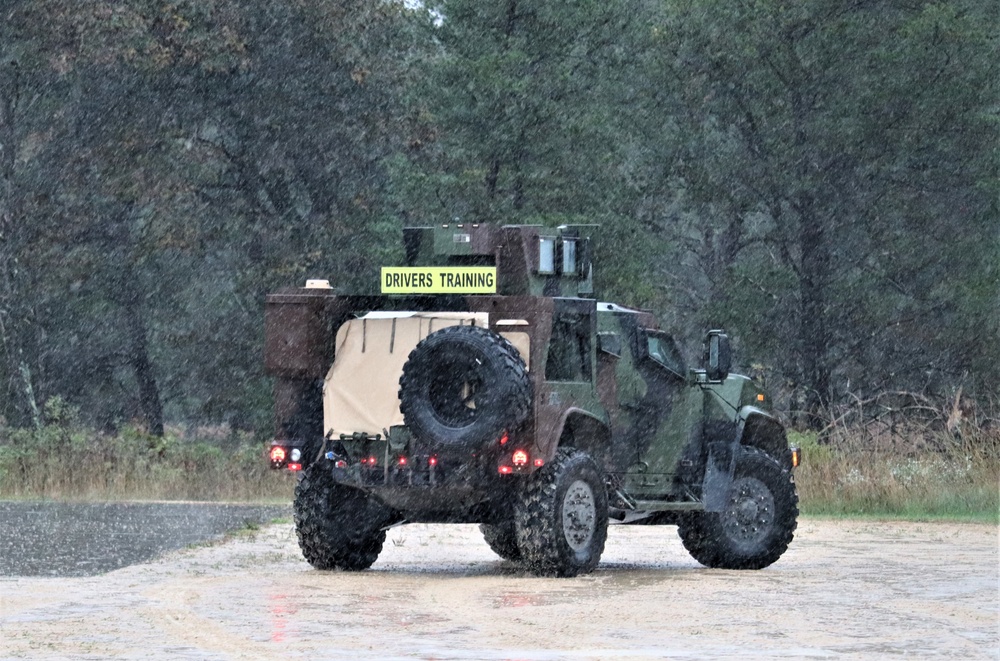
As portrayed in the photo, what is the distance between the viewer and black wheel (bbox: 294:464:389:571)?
Answer: 1652 cm

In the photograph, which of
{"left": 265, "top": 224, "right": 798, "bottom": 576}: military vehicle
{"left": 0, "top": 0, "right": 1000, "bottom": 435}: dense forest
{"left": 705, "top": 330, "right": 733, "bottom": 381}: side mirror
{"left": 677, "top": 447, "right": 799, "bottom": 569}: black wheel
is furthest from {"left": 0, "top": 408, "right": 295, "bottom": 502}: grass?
{"left": 705, "top": 330, "right": 733, "bottom": 381}: side mirror

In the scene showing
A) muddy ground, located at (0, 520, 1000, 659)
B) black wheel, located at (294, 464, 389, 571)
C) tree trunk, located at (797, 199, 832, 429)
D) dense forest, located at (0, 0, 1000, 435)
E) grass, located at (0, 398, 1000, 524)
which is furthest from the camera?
tree trunk, located at (797, 199, 832, 429)

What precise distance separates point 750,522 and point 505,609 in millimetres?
4948

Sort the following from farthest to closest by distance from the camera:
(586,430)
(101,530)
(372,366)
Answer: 1. (101,530)
2. (586,430)
3. (372,366)

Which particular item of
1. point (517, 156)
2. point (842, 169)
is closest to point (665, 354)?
point (517, 156)

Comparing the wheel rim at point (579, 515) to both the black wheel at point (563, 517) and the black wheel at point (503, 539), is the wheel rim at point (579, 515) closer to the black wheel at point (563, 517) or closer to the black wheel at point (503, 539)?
the black wheel at point (563, 517)

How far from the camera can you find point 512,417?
1526cm

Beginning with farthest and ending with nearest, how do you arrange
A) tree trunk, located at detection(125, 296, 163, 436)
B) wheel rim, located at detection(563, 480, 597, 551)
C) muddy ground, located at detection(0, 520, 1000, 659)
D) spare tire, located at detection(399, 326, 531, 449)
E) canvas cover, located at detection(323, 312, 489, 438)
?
tree trunk, located at detection(125, 296, 163, 436) < canvas cover, located at detection(323, 312, 489, 438) < wheel rim, located at detection(563, 480, 597, 551) < spare tire, located at detection(399, 326, 531, 449) < muddy ground, located at detection(0, 520, 1000, 659)

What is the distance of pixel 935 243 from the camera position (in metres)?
40.5

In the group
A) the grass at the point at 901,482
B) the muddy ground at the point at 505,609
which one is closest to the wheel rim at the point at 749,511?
the muddy ground at the point at 505,609

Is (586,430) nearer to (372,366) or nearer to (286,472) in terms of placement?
(372,366)

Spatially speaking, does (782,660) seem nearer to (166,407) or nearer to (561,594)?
(561,594)

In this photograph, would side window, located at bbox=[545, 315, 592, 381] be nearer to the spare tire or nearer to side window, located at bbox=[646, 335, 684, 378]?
the spare tire

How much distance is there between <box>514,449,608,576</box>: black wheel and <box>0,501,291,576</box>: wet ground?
3493 millimetres
